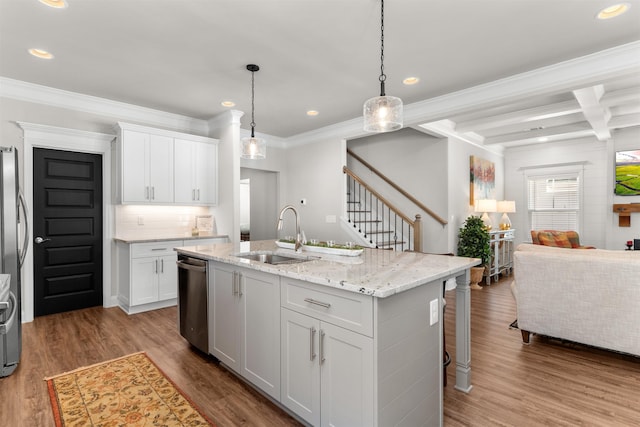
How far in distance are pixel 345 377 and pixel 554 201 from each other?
306 inches

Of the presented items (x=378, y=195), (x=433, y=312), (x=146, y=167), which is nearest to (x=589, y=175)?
(x=378, y=195)

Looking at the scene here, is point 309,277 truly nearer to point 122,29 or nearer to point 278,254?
point 278,254

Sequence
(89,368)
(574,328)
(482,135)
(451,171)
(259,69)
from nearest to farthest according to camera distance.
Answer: (89,368)
(574,328)
(259,69)
(451,171)
(482,135)

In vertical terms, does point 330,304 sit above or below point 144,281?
above

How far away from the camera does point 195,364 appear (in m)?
2.80

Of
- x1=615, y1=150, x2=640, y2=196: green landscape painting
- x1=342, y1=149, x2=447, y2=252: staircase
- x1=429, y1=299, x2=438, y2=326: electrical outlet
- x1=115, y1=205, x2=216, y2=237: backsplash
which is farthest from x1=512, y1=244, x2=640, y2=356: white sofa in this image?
x1=615, y1=150, x2=640, y2=196: green landscape painting

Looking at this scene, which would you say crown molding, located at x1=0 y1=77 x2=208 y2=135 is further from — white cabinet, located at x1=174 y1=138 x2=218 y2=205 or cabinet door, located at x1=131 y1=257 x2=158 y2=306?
cabinet door, located at x1=131 y1=257 x2=158 y2=306

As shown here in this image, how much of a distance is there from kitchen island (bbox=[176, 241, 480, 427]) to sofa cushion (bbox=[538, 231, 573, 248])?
4.59 m

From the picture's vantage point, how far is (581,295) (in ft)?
9.56

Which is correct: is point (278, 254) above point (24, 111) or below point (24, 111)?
below

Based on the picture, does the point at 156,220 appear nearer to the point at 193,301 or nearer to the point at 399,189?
the point at 193,301

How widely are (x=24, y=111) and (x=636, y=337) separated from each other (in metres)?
6.65

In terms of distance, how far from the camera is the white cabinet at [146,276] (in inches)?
165

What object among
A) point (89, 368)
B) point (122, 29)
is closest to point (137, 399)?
point (89, 368)
